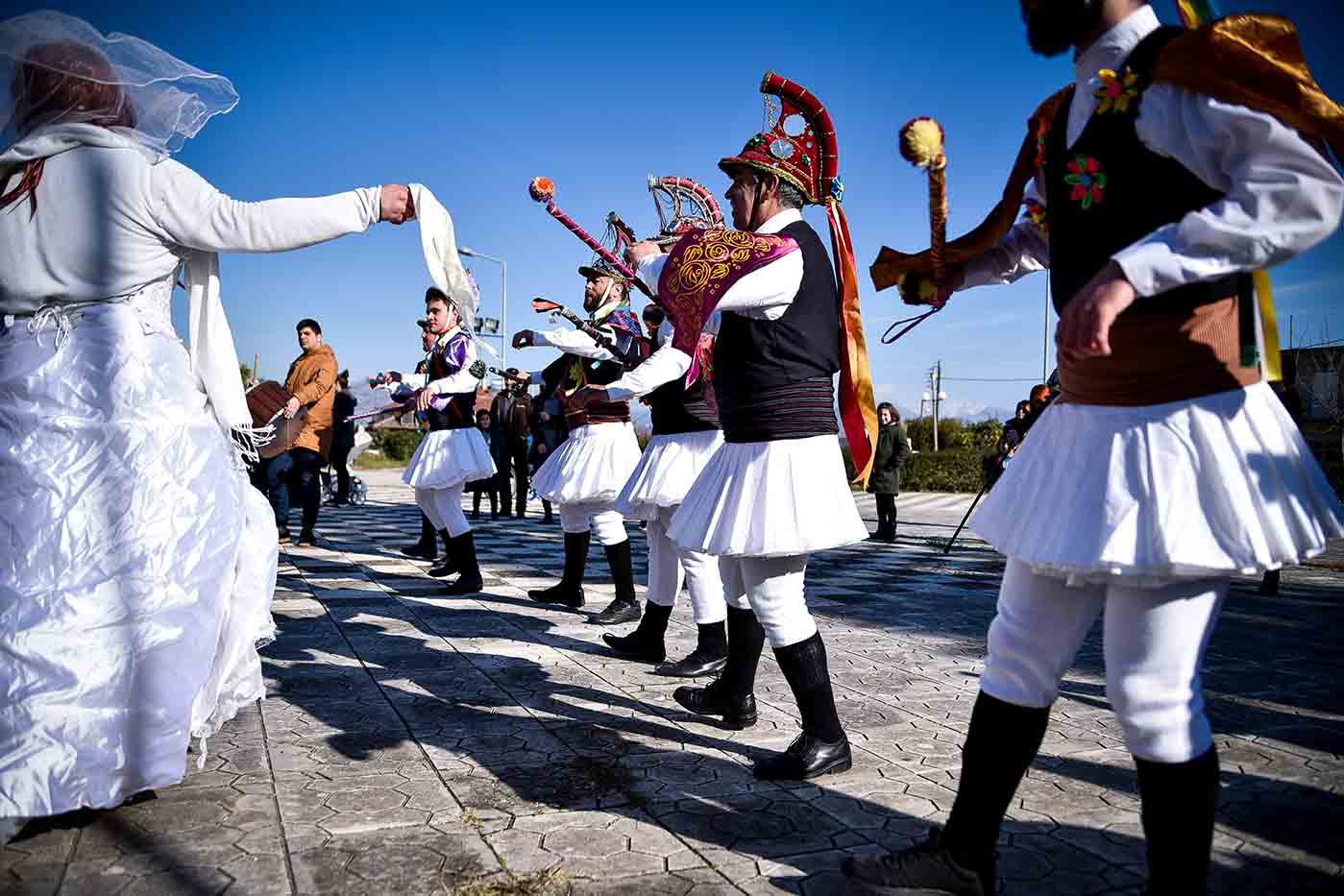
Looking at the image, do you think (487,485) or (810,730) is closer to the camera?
(810,730)

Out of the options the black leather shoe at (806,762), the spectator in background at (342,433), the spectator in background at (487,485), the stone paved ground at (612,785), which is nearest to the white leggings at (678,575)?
the stone paved ground at (612,785)

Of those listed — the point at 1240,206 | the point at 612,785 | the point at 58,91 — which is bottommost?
the point at 612,785

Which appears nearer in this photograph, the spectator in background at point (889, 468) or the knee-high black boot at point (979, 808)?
the knee-high black boot at point (979, 808)

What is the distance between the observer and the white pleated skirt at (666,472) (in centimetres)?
426

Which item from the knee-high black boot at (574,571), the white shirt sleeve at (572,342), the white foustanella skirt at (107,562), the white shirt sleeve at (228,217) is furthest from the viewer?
the knee-high black boot at (574,571)

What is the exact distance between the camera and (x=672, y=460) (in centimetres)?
436

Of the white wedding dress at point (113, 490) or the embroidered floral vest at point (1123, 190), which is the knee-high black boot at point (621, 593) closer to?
the white wedding dress at point (113, 490)

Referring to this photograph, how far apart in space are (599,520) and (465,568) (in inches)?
54.8

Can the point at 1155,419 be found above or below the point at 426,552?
above

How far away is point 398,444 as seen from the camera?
42.5 metres

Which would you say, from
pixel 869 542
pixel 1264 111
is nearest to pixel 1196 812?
pixel 1264 111

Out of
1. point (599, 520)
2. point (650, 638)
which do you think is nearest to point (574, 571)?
point (599, 520)

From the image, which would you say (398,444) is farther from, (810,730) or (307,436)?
(810,730)

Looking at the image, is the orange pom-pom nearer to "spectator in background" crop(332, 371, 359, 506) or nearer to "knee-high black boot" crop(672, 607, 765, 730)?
"knee-high black boot" crop(672, 607, 765, 730)
